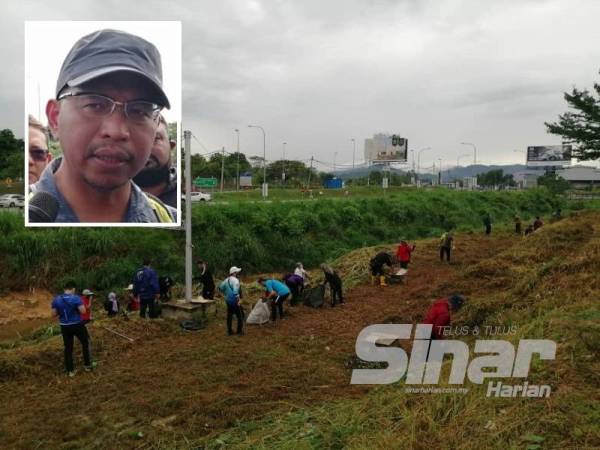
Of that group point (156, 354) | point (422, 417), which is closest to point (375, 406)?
point (422, 417)

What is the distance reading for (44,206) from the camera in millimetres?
10719

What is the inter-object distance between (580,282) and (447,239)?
879cm

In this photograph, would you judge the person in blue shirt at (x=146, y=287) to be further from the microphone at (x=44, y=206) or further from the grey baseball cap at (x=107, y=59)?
the grey baseball cap at (x=107, y=59)

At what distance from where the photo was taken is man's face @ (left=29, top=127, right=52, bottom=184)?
1041 centimetres

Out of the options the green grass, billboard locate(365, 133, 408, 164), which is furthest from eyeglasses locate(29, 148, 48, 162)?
billboard locate(365, 133, 408, 164)

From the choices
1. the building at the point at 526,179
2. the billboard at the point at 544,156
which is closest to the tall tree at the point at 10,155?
the building at the point at 526,179

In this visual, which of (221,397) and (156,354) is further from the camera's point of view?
(156,354)

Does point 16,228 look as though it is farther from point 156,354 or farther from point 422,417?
point 422,417

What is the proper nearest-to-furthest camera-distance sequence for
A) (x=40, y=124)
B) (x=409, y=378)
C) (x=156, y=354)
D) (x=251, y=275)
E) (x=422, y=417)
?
(x=422, y=417) < (x=409, y=378) < (x=156, y=354) < (x=40, y=124) < (x=251, y=275)

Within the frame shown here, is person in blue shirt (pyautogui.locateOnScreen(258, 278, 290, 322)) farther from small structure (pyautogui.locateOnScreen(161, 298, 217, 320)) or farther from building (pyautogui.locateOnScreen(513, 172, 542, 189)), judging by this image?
building (pyautogui.locateOnScreen(513, 172, 542, 189))

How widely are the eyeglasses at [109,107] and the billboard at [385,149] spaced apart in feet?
176

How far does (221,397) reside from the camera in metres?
6.68

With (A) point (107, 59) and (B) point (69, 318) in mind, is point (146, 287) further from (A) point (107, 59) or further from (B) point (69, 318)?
(A) point (107, 59)

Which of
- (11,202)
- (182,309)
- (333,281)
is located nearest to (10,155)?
(11,202)
